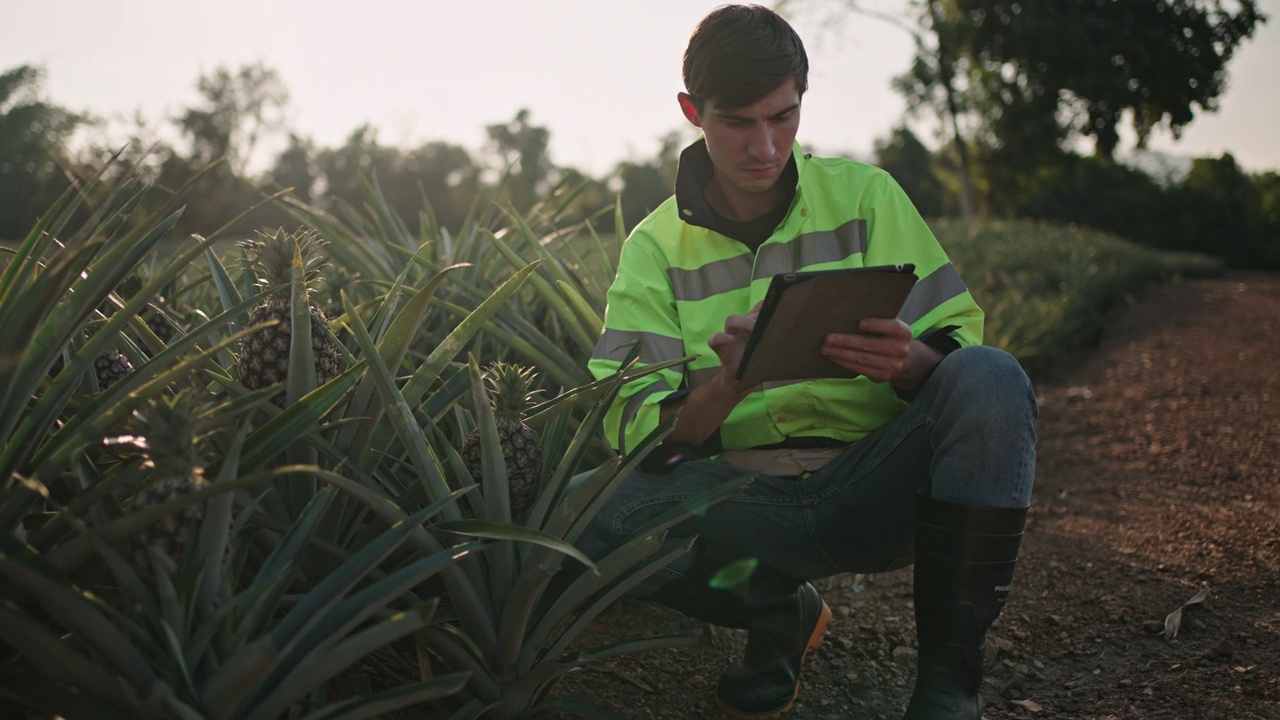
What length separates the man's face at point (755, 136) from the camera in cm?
198

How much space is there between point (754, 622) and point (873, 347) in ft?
2.13

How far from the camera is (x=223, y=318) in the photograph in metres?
1.44

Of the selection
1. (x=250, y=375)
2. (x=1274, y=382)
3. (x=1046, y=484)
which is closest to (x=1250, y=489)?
(x=1046, y=484)

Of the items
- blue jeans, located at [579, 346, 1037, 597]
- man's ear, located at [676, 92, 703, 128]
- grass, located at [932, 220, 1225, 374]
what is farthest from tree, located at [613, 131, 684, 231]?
blue jeans, located at [579, 346, 1037, 597]

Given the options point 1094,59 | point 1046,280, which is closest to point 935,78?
point 1094,59

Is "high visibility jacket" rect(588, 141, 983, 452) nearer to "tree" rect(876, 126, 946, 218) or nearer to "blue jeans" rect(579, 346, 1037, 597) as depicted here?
"blue jeans" rect(579, 346, 1037, 597)

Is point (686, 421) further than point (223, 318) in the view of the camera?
Yes

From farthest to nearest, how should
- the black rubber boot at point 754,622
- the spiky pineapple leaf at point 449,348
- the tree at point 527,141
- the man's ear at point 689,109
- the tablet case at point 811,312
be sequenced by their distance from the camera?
the tree at point 527,141
the man's ear at point 689,109
the black rubber boot at point 754,622
the spiky pineapple leaf at point 449,348
the tablet case at point 811,312

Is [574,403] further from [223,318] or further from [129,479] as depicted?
[129,479]

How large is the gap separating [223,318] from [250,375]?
177 mm

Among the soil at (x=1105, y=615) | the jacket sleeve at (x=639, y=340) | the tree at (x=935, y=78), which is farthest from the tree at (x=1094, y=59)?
the jacket sleeve at (x=639, y=340)

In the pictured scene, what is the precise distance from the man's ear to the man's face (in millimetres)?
69

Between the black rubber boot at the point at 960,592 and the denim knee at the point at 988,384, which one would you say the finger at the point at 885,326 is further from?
the black rubber boot at the point at 960,592

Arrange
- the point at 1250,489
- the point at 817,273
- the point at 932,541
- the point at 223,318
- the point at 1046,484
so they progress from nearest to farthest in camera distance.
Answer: the point at 223,318 < the point at 817,273 < the point at 932,541 < the point at 1250,489 < the point at 1046,484
